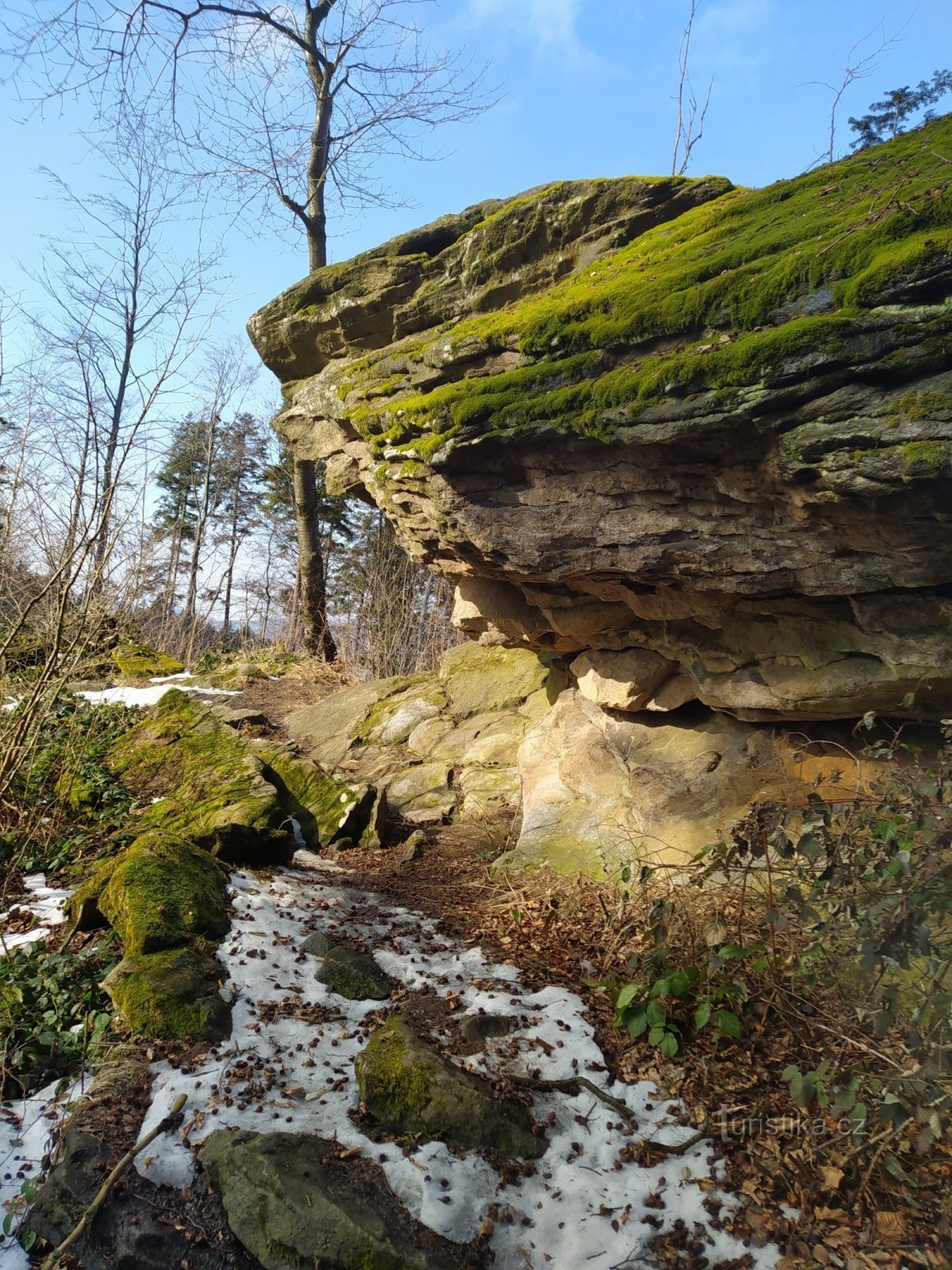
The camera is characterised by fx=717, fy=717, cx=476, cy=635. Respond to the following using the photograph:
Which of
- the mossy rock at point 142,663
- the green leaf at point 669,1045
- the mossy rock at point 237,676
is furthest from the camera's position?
the mossy rock at point 142,663

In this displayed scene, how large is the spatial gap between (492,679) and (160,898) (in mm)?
4717

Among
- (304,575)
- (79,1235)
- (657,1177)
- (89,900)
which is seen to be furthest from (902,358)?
(304,575)

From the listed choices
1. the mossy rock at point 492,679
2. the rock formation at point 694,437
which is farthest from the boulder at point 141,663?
the rock formation at point 694,437

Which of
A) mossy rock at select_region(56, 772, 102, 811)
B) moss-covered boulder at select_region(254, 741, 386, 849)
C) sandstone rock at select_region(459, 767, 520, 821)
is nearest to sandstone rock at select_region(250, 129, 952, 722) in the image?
sandstone rock at select_region(459, 767, 520, 821)

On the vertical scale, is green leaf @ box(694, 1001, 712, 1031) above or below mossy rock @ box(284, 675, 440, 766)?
below

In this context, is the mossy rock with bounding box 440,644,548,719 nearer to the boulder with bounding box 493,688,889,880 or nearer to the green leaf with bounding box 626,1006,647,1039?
the boulder with bounding box 493,688,889,880

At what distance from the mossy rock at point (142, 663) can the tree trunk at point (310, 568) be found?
2.17m

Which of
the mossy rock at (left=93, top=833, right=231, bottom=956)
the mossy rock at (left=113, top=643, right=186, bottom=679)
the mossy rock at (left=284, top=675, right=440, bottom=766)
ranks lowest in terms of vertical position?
the mossy rock at (left=93, top=833, right=231, bottom=956)

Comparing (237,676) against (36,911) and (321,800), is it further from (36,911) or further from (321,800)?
(36,911)

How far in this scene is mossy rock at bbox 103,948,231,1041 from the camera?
123 inches

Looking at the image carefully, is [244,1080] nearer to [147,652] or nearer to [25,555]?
[25,555]

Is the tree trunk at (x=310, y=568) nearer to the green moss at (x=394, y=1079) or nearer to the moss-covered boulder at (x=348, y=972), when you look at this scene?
the moss-covered boulder at (x=348, y=972)

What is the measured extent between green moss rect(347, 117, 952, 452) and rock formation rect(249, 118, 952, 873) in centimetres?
2

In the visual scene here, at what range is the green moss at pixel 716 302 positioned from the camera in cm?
337
